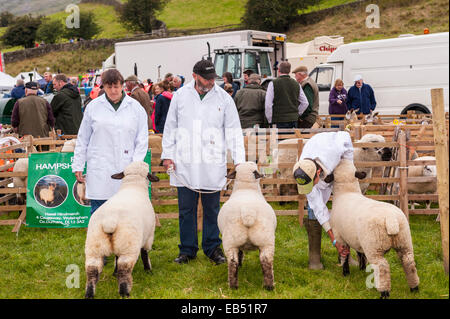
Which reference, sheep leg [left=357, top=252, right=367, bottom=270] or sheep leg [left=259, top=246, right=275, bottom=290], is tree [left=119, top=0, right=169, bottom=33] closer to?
sheep leg [left=357, top=252, right=367, bottom=270]

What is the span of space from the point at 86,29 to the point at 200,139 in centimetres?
6329

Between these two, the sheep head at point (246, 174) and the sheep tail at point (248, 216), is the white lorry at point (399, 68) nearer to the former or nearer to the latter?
the sheep head at point (246, 174)

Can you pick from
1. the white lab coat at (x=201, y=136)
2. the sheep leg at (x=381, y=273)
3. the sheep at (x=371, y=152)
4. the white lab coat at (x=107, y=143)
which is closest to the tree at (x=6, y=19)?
the sheep at (x=371, y=152)

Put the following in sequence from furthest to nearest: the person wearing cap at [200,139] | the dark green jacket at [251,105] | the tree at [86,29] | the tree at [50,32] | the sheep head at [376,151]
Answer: the tree at [50,32], the tree at [86,29], the dark green jacket at [251,105], the sheep head at [376,151], the person wearing cap at [200,139]

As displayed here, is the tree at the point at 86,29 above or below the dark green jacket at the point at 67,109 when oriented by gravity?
above

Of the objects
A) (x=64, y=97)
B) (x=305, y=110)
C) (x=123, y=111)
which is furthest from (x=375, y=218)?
(x=64, y=97)

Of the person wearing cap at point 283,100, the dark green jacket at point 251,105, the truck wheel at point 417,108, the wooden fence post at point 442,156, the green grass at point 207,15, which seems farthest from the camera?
the green grass at point 207,15

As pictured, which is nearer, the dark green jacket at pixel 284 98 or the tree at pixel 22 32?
the dark green jacket at pixel 284 98

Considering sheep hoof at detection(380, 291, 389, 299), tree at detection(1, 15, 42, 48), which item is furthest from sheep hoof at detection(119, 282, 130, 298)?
tree at detection(1, 15, 42, 48)

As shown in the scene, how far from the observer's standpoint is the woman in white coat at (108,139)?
17.6ft

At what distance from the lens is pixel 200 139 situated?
5.61 metres

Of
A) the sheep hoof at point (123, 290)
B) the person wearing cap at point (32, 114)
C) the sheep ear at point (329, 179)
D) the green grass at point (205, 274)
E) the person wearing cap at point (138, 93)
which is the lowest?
the green grass at point (205, 274)

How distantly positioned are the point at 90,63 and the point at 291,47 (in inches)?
1191

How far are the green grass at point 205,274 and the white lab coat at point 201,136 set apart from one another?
3.35ft
